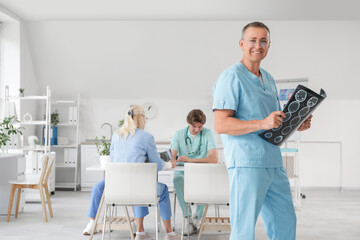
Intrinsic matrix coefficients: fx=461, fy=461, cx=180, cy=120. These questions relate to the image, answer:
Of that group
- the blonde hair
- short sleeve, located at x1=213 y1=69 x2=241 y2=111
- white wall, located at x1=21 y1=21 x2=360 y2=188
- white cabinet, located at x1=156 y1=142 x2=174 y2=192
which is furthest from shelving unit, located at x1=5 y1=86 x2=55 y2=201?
short sleeve, located at x1=213 y1=69 x2=241 y2=111

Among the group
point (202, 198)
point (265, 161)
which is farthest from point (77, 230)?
point (265, 161)

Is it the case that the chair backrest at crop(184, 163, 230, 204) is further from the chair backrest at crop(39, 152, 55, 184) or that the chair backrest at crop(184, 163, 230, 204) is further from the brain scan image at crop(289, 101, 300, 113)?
the chair backrest at crop(39, 152, 55, 184)

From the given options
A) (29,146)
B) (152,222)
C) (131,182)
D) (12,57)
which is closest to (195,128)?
(131,182)

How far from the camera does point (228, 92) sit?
2137 mm

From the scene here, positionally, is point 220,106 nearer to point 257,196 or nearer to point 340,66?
point 257,196

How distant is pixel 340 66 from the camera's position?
26.7 ft

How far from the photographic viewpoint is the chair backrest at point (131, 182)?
13.0ft

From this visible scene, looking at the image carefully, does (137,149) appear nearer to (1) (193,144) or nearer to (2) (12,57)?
(1) (193,144)

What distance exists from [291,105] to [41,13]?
20.6 feet

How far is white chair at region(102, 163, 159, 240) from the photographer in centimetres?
396

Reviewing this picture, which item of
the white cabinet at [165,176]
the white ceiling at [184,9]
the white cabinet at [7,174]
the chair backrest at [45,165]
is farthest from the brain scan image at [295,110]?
the white cabinet at [165,176]

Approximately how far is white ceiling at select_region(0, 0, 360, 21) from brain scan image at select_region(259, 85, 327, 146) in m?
4.88

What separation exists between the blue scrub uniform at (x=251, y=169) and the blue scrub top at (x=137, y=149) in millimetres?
2056

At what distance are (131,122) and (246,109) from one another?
2195 millimetres
